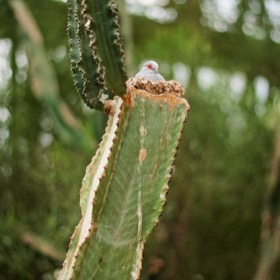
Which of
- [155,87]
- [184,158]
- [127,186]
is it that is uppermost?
[155,87]

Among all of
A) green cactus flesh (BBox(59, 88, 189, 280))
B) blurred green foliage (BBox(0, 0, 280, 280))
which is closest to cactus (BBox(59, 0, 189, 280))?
green cactus flesh (BBox(59, 88, 189, 280))

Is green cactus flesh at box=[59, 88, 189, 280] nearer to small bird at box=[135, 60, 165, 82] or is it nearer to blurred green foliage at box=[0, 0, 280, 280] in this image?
small bird at box=[135, 60, 165, 82]

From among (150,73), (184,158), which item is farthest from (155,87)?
(184,158)

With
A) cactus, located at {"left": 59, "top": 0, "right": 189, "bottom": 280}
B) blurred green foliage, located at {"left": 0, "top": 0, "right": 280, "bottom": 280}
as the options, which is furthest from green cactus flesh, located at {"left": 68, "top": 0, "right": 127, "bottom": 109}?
blurred green foliage, located at {"left": 0, "top": 0, "right": 280, "bottom": 280}

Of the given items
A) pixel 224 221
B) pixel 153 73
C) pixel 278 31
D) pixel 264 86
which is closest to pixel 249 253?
pixel 224 221

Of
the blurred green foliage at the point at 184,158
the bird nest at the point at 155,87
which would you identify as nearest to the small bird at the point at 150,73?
the bird nest at the point at 155,87

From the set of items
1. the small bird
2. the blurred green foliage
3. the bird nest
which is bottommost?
the blurred green foliage

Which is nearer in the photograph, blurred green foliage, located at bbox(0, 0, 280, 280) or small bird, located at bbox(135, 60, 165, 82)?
small bird, located at bbox(135, 60, 165, 82)

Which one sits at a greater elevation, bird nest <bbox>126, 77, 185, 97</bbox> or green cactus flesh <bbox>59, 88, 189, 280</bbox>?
bird nest <bbox>126, 77, 185, 97</bbox>

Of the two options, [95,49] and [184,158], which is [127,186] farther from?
[184,158]
